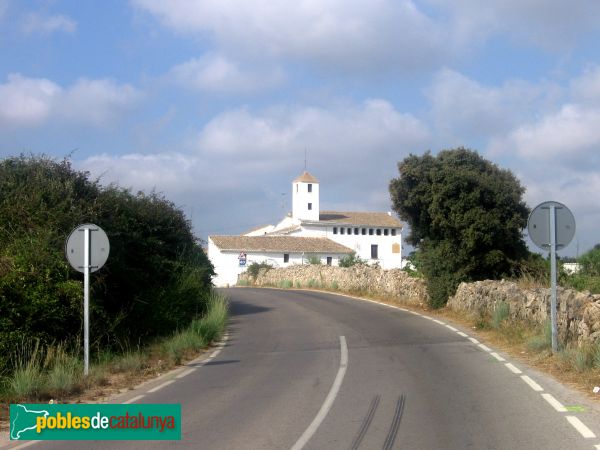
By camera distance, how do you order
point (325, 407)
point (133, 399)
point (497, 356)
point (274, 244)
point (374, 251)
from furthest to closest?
point (374, 251) → point (274, 244) → point (497, 356) → point (133, 399) → point (325, 407)

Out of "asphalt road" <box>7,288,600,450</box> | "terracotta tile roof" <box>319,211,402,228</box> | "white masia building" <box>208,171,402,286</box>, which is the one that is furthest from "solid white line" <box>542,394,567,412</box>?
"terracotta tile roof" <box>319,211,402,228</box>

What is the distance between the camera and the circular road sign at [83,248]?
44.5ft

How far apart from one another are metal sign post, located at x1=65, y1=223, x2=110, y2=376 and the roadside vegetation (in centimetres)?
93

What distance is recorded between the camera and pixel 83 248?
13648 mm

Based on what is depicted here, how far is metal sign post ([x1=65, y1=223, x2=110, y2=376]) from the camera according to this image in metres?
13.5

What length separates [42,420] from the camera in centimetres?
1002

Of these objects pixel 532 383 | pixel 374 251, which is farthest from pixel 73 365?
pixel 374 251

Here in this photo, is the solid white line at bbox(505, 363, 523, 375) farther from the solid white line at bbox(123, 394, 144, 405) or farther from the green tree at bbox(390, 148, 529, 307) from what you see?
the green tree at bbox(390, 148, 529, 307)

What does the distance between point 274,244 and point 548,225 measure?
67669mm

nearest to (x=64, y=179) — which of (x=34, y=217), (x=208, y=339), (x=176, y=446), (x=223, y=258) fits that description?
(x=34, y=217)

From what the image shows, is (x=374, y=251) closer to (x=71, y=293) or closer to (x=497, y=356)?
(x=497, y=356)

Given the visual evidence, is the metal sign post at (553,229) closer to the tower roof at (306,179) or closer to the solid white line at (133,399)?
the solid white line at (133,399)

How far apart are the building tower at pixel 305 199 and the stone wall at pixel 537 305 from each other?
7092cm

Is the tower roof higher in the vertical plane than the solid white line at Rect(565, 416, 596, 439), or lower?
higher
